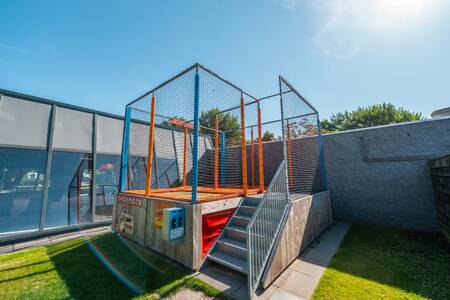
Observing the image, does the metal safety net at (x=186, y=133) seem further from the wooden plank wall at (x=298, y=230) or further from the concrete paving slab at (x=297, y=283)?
the concrete paving slab at (x=297, y=283)

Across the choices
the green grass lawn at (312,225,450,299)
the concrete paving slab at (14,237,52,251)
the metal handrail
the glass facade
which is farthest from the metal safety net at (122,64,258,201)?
the green grass lawn at (312,225,450,299)

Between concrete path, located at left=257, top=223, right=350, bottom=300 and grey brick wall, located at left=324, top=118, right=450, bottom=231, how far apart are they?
1.99 meters

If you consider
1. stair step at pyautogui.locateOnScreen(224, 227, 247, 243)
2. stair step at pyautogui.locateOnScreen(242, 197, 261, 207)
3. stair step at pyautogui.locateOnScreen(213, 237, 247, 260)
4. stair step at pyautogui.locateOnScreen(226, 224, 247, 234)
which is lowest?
stair step at pyautogui.locateOnScreen(213, 237, 247, 260)

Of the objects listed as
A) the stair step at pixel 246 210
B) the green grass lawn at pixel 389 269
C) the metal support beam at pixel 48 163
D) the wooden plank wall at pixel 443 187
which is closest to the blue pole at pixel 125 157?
the metal support beam at pixel 48 163

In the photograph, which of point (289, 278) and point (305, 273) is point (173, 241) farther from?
point (305, 273)

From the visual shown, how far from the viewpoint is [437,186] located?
414 cm

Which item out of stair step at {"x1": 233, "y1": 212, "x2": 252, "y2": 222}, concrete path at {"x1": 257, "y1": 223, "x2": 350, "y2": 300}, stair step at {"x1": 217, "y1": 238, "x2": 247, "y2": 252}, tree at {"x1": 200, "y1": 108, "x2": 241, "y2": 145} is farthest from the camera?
tree at {"x1": 200, "y1": 108, "x2": 241, "y2": 145}

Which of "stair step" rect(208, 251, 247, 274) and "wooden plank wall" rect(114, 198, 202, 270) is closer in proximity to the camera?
"stair step" rect(208, 251, 247, 274)

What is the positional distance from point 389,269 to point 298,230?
4.86ft

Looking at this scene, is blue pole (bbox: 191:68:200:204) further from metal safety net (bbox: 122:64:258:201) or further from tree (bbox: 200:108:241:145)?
tree (bbox: 200:108:241:145)

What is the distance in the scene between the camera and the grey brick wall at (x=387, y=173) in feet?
15.6

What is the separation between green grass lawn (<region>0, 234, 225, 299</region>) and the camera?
238cm

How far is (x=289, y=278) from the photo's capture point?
272 centimetres

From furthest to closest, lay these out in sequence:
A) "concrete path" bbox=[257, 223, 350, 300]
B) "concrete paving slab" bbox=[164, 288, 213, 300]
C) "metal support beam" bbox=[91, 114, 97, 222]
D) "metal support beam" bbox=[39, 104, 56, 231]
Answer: "metal support beam" bbox=[91, 114, 97, 222] < "metal support beam" bbox=[39, 104, 56, 231] < "concrete path" bbox=[257, 223, 350, 300] < "concrete paving slab" bbox=[164, 288, 213, 300]
